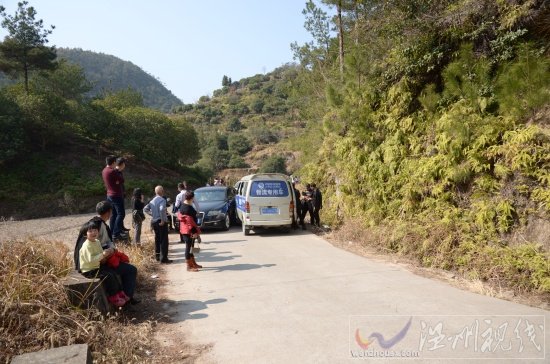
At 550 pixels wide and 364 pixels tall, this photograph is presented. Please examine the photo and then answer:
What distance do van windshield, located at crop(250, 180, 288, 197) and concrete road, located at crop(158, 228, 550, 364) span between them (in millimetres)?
4554

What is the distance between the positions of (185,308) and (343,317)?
248 cm

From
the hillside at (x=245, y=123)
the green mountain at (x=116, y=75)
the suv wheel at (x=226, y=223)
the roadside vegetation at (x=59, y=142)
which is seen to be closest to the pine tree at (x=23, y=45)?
the roadside vegetation at (x=59, y=142)

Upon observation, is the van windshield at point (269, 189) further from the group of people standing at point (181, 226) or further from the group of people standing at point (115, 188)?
the group of people standing at point (115, 188)

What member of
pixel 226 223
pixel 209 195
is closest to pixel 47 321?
pixel 226 223

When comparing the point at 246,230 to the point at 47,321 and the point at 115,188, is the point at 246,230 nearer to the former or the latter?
the point at 115,188

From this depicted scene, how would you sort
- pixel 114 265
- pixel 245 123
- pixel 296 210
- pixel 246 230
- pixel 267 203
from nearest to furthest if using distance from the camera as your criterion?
1. pixel 114 265
2. pixel 267 203
3. pixel 246 230
4. pixel 296 210
5. pixel 245 123

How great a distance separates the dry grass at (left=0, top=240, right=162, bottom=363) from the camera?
418cm

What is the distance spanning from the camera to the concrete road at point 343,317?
4281 mm

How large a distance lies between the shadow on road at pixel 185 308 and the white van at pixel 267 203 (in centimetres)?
628

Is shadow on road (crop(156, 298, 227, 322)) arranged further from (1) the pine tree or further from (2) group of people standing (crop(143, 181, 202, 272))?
(1) the pine tree

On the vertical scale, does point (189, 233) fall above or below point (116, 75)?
below

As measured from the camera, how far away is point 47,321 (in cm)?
437

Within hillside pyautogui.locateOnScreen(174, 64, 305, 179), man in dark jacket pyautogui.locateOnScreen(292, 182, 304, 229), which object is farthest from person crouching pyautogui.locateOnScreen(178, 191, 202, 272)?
hillside pyautogui.locateOnScreen(174, 64, 305, 179)

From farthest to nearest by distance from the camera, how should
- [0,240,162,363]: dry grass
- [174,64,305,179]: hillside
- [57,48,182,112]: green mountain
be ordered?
[57,48,182,112]: green mountain
[174,64,305,179]: hillside
[0,240,162,363]: dry grass
